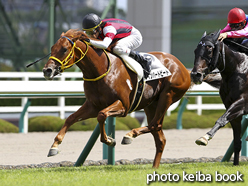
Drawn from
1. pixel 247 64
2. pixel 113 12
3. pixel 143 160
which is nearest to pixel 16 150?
pixel 143 160

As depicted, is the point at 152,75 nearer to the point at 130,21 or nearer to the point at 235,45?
the point at 235,45

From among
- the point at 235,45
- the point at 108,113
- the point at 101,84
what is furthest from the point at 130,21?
the point at 108,113

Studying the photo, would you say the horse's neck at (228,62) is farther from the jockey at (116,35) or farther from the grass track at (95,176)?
the grass track at (95,176)

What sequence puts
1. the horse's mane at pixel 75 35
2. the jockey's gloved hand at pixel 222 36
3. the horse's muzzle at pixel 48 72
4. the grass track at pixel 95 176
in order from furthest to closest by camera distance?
the jockey's gloved hand at pixel 222 36
the horse's mane at pixel 75 35
the horse's muzzle at pixel 48 72
the grass track at pixel 95 176

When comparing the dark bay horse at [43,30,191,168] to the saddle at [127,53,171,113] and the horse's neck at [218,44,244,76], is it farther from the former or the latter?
the horse's neck at [218,44,244,76]

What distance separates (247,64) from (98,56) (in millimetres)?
1626

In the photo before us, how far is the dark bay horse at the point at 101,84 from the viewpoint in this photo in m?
4.58

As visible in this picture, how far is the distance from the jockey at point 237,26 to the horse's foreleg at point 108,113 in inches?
52.3

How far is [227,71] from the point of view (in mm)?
5180

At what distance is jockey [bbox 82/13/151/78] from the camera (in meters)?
4.89

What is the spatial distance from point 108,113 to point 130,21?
8789mm

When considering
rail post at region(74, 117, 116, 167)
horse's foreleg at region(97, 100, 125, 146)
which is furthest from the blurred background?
horse's foreleg at region(97, 100, 125, 146)

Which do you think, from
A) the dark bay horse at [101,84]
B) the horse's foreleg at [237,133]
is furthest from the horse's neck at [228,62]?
the dark bay horse at [101,84]

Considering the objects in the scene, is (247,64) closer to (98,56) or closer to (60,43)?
(98,56)
